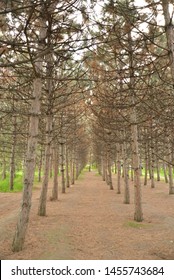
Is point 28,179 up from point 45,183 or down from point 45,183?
up

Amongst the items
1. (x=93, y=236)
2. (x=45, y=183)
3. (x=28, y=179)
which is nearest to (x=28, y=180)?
(x=28, y=179)

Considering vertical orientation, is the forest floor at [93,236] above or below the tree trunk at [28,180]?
below

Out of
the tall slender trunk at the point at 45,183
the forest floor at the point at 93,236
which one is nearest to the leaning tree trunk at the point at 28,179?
the forest floor at the point at 93,236

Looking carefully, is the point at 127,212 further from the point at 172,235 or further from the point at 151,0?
the point at 151,0

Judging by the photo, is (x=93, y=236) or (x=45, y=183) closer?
(x=93, y=236)

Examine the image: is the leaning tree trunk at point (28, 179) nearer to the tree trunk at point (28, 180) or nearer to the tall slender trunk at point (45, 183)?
the tree trunk at point (28, 180)

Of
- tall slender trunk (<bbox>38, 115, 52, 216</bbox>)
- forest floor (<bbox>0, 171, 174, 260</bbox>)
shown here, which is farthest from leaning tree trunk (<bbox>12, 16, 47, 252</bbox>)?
tall slender trunk (<bbox>38, 115, 52, 216</bbox>)

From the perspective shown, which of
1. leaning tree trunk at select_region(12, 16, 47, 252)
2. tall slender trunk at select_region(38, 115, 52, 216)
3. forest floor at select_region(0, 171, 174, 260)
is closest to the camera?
forest floor at select_region(0, 171, 174, 260)

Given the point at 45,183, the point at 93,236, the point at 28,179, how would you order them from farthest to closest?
the point at 45,183 → the point at 93,236 → the point at 28,179

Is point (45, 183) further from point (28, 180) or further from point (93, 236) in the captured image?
point (28, 180)

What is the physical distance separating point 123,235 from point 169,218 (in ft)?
9.84

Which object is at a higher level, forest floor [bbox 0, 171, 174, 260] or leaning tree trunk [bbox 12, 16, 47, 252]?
leaning tree trunk [bbox 12, 16, 47, 252]

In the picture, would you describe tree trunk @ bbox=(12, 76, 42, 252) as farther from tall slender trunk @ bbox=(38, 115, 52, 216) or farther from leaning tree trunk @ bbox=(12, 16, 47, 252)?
tall slender trunk @ bbox=(38, 115, 52, 216)
